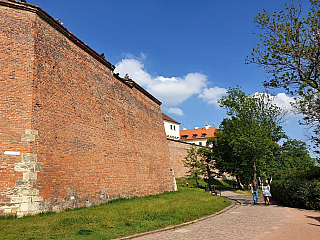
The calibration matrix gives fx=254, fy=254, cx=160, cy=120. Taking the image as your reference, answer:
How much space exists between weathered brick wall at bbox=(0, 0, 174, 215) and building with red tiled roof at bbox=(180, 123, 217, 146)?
55156 mm

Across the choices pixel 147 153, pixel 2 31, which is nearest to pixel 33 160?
pixel 2 31

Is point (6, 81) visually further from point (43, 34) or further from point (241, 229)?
point (241, 229)

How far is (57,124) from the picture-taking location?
10.9 metres

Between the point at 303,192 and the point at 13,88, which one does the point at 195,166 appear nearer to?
the point at 303,192

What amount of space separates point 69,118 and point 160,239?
7.27 meters

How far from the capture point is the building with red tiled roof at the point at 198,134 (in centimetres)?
7062

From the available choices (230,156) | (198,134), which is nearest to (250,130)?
(230,156)

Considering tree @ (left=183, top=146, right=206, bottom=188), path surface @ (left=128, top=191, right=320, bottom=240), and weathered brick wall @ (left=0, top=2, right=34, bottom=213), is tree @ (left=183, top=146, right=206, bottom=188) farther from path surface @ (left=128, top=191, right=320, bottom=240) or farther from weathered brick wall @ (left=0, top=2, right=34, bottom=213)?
weathered brick wall @ (left=0, top=2, right=34, bottom=213)

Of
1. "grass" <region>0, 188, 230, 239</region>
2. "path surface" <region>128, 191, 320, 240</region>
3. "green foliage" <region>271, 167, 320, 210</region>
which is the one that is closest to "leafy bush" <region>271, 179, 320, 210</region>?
"green foliage" <region>271, 167, 320, 210</region>

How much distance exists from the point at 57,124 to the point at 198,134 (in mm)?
63819

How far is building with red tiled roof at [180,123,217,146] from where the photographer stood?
7062 cm

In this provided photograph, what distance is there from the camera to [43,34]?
11.1m

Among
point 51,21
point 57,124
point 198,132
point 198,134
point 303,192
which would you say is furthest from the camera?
point 198,132

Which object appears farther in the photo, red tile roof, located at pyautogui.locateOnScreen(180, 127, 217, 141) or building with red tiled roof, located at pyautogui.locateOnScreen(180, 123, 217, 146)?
red tile roof, located at pyautogui.locateOnScreen(180, 127, 217, 141)
